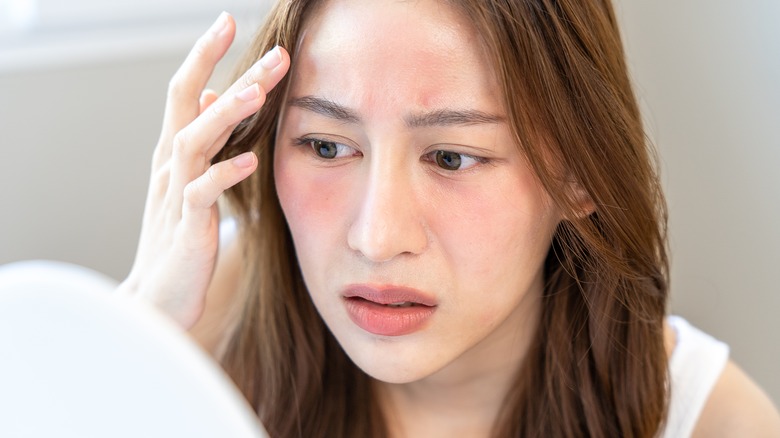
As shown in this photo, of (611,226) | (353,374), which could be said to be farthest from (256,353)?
(611,226)

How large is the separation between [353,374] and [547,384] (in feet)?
0.91

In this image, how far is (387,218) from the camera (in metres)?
0.91

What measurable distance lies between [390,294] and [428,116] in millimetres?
196

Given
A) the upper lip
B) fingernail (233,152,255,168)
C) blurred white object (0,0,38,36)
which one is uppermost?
blurred white object (0,0,38,36)

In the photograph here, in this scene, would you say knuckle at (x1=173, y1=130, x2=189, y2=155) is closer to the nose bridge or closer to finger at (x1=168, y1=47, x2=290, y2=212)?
finger at (x1=168, y1=47, x2=290, y2=212)

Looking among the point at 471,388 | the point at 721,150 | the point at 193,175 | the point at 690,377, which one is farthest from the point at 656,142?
the point at 193,175

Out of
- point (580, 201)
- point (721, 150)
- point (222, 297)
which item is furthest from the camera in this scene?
point (721, 150)

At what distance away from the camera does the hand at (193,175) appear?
39.0 inches

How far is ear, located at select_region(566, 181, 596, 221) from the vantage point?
1014 millimetres

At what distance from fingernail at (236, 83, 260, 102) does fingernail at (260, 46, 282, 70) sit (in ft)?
0.08

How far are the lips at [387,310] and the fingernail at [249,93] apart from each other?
23 cm

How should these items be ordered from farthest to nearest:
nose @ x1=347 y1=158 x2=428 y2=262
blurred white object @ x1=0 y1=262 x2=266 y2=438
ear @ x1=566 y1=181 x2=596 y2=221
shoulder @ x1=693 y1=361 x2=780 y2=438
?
shoulder @ x1=693 y1=361 x2=780 y2=438 → ear @ x1=566 y1=181 x2=596 y2=221 → nose @ x1=347 y1=158 x2=428 y2=262 → blurred white object @ x1=0 y1=262 x2=266 y2=438

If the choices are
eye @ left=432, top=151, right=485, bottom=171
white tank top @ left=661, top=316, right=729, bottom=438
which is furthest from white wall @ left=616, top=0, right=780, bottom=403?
eye @ left=432, top=151, right=485, bottom=171

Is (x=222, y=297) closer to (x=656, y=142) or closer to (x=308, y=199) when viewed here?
(x=308, y=199)
